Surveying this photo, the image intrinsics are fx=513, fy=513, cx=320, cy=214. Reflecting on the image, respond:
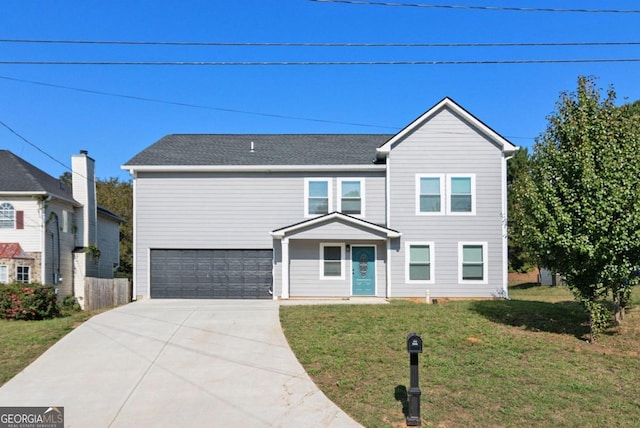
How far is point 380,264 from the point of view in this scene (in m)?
19.4

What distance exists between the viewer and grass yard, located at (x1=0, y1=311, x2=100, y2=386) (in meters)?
10.0

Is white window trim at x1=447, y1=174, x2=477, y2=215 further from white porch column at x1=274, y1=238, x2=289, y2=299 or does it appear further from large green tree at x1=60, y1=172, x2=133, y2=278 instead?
large green tree at x1=60, y1=172, x2=133, y2=278

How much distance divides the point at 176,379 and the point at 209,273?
10.6 metres

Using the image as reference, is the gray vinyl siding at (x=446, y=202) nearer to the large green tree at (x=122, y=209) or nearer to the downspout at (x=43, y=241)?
the downspout at (x=43, y=241)

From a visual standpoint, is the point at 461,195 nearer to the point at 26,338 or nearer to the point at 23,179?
the point at 26,338

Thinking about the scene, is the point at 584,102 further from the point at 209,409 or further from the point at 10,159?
the point at 10,159

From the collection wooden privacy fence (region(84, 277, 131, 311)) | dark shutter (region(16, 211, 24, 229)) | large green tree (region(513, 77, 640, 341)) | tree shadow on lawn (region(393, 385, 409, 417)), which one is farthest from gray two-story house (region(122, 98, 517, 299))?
tree shadow on lawn (region(393, 385, 409, 417))

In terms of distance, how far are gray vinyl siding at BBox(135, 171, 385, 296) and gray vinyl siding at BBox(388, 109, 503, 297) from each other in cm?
95

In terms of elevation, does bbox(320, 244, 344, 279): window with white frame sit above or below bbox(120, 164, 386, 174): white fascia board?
below

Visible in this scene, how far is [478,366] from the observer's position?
9148mm

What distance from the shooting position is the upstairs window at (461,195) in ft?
62.4

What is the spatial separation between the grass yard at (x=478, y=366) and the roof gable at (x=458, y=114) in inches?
276

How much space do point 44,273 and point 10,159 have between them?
5.69 meters

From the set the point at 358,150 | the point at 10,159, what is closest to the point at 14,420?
the point at 358,150
